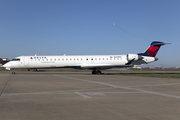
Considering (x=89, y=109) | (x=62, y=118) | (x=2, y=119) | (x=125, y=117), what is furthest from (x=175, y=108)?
(x=2, y=119)

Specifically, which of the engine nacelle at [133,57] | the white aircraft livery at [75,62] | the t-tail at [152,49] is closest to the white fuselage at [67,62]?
the white aircraft livery at [75,62]

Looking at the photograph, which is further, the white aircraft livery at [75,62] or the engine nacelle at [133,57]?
the engine nacelle at [133,57]

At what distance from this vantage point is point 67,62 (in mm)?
32688

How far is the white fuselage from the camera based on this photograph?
32406mm

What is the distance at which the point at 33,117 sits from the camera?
209 inches

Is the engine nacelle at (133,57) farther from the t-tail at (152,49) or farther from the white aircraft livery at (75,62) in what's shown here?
the t-tail at (152,49)

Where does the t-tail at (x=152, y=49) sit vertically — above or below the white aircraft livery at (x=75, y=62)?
above

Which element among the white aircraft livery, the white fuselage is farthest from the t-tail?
the white fuselage

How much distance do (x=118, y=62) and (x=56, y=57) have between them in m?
10.5

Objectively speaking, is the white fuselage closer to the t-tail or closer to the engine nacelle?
the engine nacelle

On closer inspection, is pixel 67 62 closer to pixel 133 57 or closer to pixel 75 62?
pixel 75 62

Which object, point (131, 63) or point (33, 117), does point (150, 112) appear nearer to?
point (33, 117)

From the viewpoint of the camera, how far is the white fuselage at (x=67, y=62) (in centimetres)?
3241

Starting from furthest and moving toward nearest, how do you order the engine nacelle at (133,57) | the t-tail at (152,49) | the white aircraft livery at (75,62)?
the t-tail at (152,49) → the engine nacelle at (133,57) → the white aircraft livery at (75,62)
